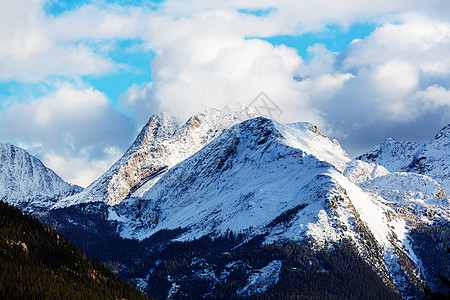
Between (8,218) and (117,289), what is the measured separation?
127 ft

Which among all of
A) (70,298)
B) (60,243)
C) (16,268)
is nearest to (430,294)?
(70,298)

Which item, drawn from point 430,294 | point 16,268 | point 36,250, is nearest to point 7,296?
point 16,268

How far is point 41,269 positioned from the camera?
180625 mm

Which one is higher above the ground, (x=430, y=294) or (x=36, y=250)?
(x=36, y=250)

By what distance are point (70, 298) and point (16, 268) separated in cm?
1663

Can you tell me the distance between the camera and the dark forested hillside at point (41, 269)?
168m

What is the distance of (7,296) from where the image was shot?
16200 cm

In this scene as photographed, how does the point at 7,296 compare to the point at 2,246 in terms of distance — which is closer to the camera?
the point at 7,296

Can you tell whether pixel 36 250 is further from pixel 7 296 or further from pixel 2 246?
pixel 7 296

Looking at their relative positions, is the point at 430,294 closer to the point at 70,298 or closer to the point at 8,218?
the point at 70,298

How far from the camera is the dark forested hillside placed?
553ft

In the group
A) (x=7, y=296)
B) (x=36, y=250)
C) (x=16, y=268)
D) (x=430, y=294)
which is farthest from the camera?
(x=36, y=250)

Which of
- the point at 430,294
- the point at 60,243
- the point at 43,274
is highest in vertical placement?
the point at 60,243

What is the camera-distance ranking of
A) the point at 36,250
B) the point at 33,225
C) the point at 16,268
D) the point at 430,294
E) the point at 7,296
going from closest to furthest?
the point at 430,294, the point at 7,296, the point at 16,268, the point at 36,250, the point at 33,225
